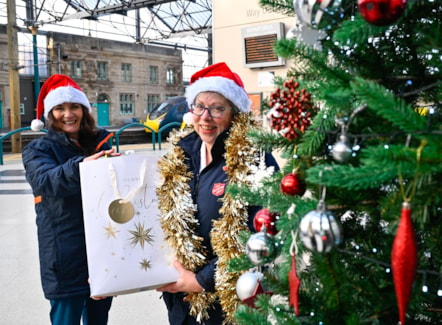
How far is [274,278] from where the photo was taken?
0.92 metres

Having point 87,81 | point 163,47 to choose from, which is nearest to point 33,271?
point 87,81

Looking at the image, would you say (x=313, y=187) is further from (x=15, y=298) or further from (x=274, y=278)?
(x=15, y=298)

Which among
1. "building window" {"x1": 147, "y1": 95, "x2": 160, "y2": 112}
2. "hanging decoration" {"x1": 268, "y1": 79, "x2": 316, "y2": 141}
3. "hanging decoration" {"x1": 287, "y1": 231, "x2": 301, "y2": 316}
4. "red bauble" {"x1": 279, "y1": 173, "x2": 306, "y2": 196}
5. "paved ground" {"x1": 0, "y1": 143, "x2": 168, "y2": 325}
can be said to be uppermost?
"building window" {"x1": 147, "y1": 95, "x2": 160, "y2": 112}

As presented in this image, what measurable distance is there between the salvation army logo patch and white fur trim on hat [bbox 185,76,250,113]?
309 mm

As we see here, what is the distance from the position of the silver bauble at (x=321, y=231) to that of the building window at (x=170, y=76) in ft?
118

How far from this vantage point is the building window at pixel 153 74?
115 feet

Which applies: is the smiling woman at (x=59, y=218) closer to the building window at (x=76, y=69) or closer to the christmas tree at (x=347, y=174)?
the christmas tree at (x=347, y=174)

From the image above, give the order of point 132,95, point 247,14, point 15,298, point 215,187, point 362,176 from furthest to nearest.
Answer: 1. point 132,95
2. point 247,14
3. point 15,298
4. point 215,187
5. point 362,176

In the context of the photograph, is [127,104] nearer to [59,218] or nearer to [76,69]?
[76,69]

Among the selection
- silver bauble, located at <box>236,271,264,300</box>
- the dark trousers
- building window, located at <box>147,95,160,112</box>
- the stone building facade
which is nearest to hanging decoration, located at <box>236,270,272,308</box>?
silver bauble, located at <box>236,271,264,300</box>

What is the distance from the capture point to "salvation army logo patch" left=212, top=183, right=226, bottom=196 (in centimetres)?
162

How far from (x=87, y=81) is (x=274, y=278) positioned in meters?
31.9

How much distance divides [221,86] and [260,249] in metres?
0.89

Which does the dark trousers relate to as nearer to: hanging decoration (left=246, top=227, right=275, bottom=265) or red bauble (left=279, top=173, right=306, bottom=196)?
hanging decoration (left=246, top=227, right=275, bottom=265)
